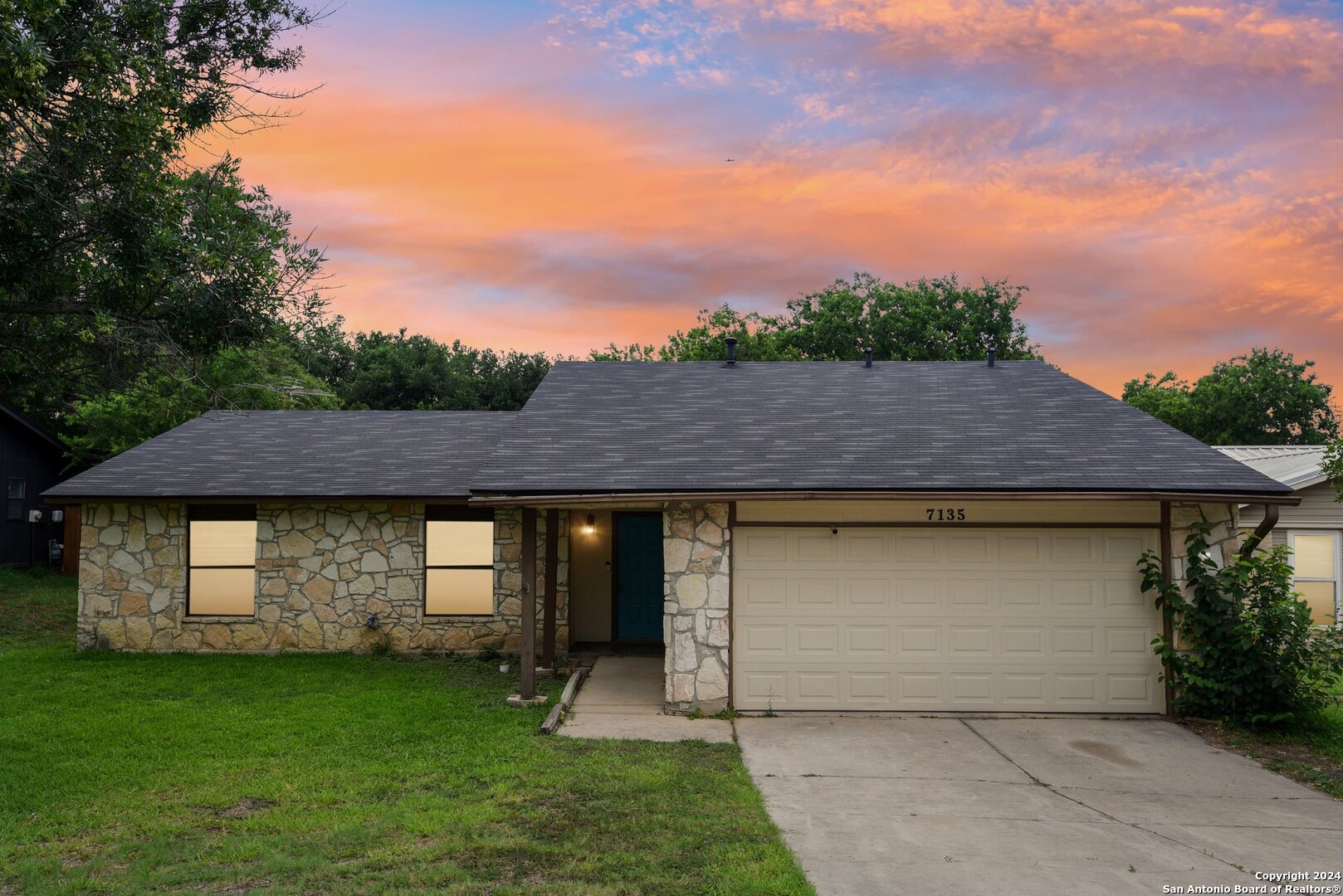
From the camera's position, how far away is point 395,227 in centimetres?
1859

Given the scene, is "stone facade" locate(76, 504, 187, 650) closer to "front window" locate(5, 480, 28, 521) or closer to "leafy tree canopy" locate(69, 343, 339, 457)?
"leafy tree canopy" locate(69, 343, 339, 457)

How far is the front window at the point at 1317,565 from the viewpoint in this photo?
605 inches

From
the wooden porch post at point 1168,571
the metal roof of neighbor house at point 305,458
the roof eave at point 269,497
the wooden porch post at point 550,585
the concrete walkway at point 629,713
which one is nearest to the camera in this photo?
A: the concrete walkway at point 629,713

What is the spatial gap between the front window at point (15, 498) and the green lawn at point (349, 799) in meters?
15.0

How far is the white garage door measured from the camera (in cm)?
964

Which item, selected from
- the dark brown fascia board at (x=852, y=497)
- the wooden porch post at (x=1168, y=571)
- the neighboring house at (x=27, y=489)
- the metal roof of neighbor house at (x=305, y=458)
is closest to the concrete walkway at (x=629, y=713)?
the dark brown fascia board at (x=852, y=497)

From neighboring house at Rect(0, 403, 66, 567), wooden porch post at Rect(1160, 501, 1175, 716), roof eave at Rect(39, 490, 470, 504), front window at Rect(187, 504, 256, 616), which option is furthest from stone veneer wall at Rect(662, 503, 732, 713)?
neighboring house at Rect(0, 403, 66, 567)

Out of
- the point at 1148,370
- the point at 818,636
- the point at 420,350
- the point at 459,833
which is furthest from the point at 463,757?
the point at 1148,370

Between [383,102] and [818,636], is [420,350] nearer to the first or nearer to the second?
[383,102]

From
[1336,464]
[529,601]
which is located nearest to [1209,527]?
[1336,464]

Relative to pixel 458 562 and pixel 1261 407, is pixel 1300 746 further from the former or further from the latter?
pixel 1261 407

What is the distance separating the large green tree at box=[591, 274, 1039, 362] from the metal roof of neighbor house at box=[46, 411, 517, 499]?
19296 mm

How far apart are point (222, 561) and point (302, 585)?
140cm

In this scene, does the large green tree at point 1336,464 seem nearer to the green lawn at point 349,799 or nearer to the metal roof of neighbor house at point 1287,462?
the metal roof of neighbor house at point 1287,462
